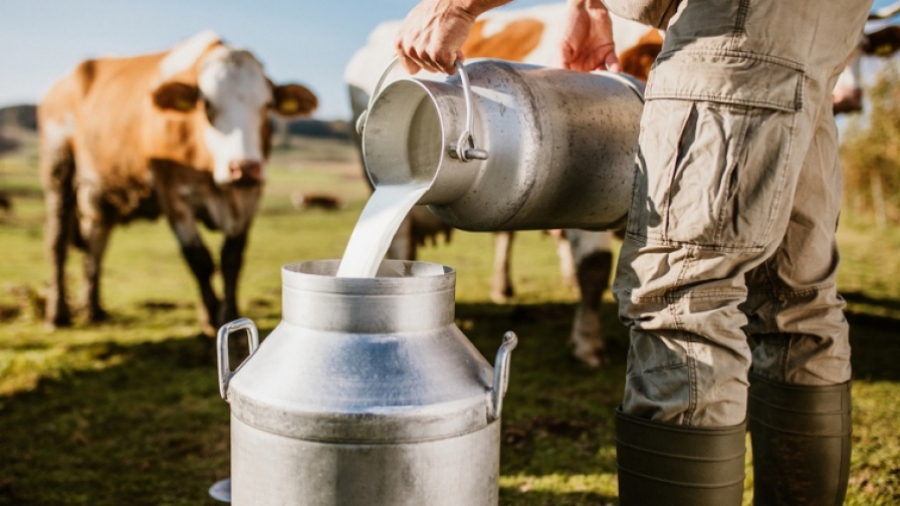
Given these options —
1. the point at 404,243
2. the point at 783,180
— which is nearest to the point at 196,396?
the point at 404,243

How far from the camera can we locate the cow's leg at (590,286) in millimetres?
4234

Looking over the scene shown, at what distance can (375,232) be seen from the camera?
162 centimetres

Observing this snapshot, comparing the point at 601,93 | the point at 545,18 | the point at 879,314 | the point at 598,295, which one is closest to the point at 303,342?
the point at 601,93

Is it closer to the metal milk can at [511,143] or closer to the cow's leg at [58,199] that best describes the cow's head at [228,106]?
the cow's leg at [58,199]

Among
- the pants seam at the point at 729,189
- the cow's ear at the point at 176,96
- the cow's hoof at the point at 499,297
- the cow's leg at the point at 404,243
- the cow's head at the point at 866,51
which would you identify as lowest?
the cow's hoof at the point at 499,297

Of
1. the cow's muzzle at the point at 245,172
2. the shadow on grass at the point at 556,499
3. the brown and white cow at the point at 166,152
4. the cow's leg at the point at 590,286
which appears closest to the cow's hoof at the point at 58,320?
the brown and white cow at the point at 166,152

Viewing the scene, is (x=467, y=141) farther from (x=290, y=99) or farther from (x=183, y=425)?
(x=290, y=99)

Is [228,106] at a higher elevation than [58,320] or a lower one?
higher

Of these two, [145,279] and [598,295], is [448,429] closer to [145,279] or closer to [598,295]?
[598,295]

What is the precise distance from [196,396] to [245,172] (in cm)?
168

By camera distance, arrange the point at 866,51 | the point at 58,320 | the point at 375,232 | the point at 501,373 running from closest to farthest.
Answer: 1. the point at 501,373
2. the point at 375,232
3. the point at 58,320
4. the point at 866,51

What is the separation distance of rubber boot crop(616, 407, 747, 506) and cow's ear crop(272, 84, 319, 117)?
4.73 m

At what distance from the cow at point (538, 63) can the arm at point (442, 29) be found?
1565mm

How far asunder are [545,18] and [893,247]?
8782 millimetres
